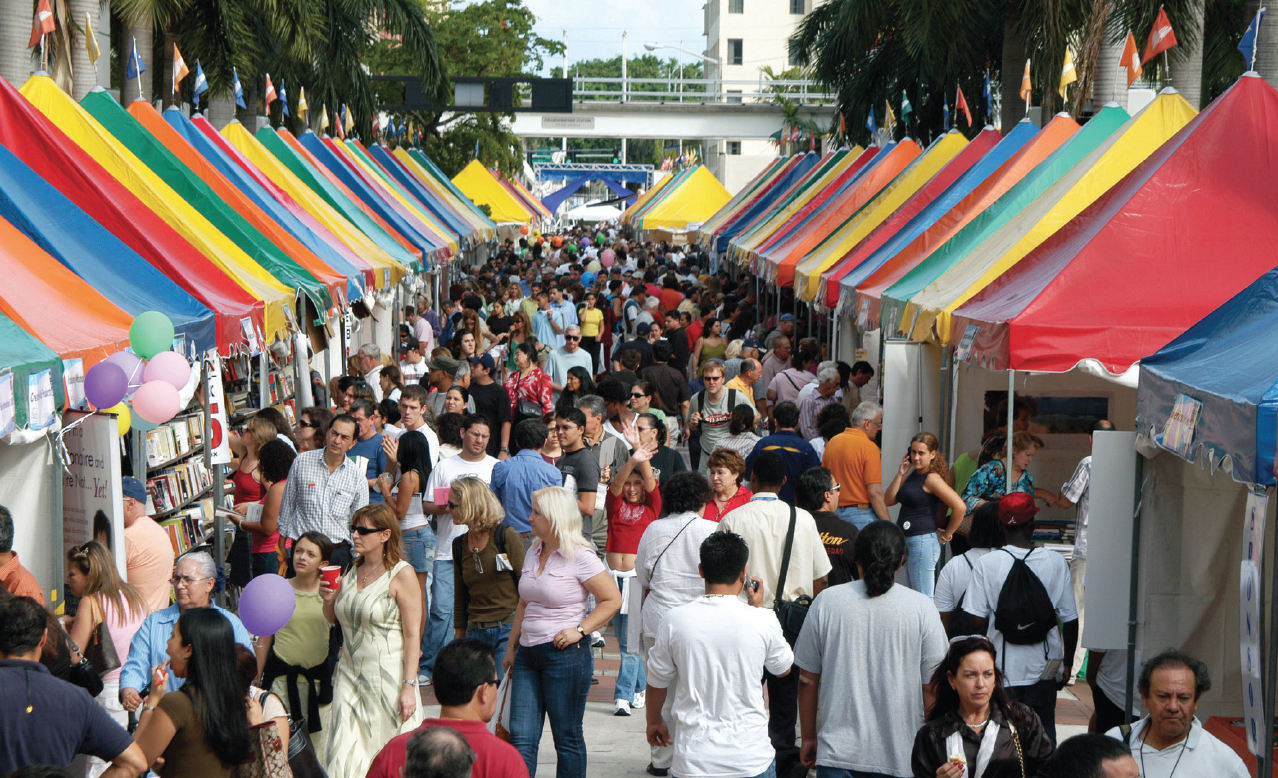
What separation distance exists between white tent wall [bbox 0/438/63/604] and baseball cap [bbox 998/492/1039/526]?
4437 millimetres

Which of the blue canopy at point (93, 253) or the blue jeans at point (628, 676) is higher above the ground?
the blue canopy at point (93, 253)

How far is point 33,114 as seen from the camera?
9.10 meters

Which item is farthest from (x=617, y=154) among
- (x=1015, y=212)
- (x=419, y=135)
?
(x=1015, y=212)

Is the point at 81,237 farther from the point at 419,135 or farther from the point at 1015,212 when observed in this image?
the point at 419,135

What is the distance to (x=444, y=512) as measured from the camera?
8430 mm

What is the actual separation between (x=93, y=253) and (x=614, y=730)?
4397mm

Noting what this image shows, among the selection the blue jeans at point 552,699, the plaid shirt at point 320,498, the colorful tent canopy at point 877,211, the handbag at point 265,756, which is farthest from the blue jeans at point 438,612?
the colorful tent canopy at point 877,211

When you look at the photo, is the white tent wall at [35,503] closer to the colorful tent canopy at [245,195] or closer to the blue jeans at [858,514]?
the blue jeans at [858,514]

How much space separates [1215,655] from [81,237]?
7.03 m

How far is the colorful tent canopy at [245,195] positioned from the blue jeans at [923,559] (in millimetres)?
6570

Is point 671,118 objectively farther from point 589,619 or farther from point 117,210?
point 589,619

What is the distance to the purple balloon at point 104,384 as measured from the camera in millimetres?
6230

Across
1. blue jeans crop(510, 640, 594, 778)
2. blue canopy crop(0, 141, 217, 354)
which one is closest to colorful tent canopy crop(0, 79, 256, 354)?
blue canopy crop(0, 141, 217, 354)

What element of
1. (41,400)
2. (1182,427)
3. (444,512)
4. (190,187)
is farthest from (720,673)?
(190,187)
